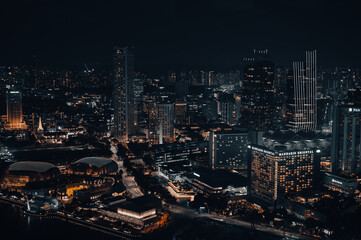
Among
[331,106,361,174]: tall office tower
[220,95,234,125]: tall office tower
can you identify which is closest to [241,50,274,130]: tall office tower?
[220,95,234,125]: tall office tower

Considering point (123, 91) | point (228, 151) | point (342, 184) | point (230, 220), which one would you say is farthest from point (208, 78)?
point (230, 220)

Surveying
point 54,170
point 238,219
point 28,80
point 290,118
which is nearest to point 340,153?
point 238,219

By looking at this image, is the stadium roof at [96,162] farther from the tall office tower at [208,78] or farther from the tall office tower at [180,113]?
the tall office tower at [208,78]

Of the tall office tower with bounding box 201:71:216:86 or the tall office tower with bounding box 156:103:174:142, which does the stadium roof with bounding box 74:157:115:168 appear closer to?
the tall office tower with bounding box 156:103:174:142

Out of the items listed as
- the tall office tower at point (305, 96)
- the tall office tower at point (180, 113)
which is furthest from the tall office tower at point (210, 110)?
the tall office tower at point (305, 96)

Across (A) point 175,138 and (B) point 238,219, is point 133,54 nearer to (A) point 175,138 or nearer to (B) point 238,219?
(A) point 175,138
